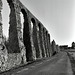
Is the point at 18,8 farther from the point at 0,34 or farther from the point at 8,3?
the point at 0,34

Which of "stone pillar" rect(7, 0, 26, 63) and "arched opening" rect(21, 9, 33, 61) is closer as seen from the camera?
"stone pillar" rect(7, 0, 26, 63)

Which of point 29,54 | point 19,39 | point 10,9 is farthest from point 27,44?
point 10,9

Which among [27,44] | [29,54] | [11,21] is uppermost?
[11,21]

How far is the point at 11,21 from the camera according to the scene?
63.1 ft

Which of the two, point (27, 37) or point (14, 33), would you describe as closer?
point (14, 33)

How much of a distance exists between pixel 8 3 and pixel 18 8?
1.89 metres

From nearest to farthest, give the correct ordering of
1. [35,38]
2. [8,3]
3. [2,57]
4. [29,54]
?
[2,57] → [8,3] → [29,54] → [35,38]

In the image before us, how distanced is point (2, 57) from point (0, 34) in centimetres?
248

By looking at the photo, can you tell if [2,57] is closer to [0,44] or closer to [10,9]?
[0,44]

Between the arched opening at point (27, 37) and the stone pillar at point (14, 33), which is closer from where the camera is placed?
the stone pillar at point (14, 33)

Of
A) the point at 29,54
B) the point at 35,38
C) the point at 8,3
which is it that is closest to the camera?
the point at 8,3

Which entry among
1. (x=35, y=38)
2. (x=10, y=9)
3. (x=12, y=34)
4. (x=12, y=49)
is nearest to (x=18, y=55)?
(x=12, y=49)

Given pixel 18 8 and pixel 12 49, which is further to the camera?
pixel 18 8

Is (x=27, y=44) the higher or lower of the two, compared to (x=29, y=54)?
higher
